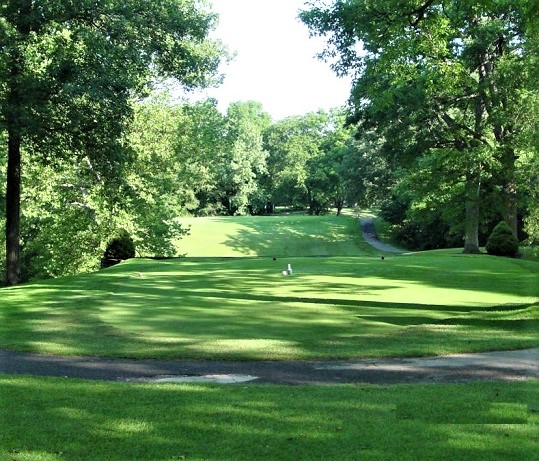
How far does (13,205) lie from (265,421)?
21.6 meters

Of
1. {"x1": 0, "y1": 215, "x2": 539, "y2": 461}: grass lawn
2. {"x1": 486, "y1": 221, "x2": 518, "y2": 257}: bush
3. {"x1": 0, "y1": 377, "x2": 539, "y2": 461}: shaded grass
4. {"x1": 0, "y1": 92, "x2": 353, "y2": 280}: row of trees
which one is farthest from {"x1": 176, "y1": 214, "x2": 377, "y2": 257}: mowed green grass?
{"x1": 0, "y1": 377, "x2": 539, "y2": 461}: shaded grass

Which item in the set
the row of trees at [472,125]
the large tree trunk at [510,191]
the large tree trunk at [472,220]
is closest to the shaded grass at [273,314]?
the row of trees at [472,125]

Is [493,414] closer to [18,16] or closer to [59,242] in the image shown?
[18,16]

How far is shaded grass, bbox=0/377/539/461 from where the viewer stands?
5.22 m

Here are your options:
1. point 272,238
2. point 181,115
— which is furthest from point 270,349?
point 272,238

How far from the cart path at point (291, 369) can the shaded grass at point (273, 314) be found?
47 centimetres

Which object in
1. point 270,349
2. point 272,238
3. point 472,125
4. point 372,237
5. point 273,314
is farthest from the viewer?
point 372,237

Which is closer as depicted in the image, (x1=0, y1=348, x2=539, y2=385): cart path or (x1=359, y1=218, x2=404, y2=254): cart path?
(x1=0, y1=348, x2=539, y2=385): cart path

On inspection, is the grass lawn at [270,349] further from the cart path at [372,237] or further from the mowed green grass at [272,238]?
the mowed green grass at [272,238]

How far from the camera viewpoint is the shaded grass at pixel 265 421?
5.22 m

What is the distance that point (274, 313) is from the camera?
14.8 metres

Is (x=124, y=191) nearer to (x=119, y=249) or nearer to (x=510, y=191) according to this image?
(x=119, y=249)

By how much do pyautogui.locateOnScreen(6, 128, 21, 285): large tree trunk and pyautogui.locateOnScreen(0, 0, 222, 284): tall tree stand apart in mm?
38

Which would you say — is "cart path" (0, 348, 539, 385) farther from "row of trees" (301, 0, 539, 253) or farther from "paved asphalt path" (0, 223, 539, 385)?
"row of trees" (301, 0, 539, 253)
